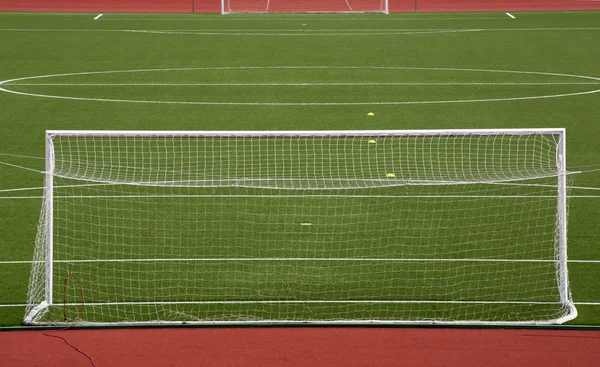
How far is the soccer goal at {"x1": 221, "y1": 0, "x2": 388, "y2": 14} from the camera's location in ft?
117

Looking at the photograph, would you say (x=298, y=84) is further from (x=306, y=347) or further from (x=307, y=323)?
(x=306, y=347)

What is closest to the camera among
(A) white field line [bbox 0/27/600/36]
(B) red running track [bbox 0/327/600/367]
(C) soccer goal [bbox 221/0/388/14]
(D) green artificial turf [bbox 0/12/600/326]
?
(B) red running track [bbox 0/327/600/367]

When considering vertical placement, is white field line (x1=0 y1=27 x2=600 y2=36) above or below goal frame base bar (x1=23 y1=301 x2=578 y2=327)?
above

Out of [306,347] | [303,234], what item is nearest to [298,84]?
[303,234]

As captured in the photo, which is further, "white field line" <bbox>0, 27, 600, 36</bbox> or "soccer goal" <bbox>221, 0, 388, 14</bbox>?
"soccer goal" <bbox>221, 0, 388, 14</bbox>

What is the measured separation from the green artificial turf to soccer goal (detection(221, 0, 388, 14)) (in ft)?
8.29

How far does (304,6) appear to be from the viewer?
3688 cm

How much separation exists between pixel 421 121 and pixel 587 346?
931 centimetres

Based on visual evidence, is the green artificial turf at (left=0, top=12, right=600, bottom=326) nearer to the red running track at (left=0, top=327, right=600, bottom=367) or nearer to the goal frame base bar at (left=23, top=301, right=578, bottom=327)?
the goal frame base bar at (left=23, top=301, right=578, bottom=327)

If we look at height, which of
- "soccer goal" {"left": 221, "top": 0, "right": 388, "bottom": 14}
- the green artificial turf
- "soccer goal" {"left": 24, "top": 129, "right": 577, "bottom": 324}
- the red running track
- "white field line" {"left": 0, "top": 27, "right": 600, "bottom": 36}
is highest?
"soccer goal" {"left": 221, "top": 0, "right": 388, "bottom": 14}

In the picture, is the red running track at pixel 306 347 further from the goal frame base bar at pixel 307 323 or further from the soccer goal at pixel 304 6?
the soccer goal at pixel 304 6

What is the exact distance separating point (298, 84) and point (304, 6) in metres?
15.5

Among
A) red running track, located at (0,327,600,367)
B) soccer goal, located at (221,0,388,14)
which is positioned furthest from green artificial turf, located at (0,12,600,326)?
soccer goal, located at (221,0,388,14)

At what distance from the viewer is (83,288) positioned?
1076cm
